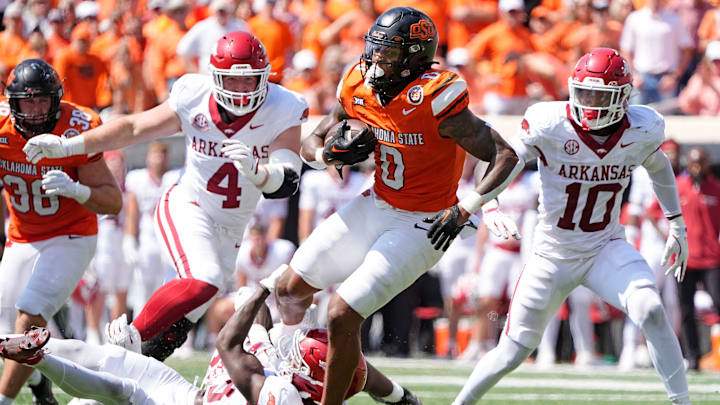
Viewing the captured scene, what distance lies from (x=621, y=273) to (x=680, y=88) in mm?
5387

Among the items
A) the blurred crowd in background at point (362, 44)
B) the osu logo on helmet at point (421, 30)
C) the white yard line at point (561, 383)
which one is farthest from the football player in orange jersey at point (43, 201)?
the blurred crowd in background at point (362, 44)

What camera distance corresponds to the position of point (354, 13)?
10.9 metres

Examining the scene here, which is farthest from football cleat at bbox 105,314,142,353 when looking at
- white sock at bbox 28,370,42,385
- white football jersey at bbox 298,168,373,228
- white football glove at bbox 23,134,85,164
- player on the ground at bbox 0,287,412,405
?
white football jersey at bbox 298,168,373,228

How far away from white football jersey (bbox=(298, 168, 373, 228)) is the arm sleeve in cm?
420

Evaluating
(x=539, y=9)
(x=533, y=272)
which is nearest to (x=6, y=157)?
(x=533, y=272)

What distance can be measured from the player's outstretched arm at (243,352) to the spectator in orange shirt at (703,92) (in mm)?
5724

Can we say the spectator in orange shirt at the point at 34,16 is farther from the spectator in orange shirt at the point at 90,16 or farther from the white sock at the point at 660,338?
the white sock at the point at 660,338

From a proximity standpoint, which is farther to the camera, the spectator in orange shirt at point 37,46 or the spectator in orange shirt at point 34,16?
the spectator in orange shirt at point 34,16

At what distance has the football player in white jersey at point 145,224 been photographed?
389 inches

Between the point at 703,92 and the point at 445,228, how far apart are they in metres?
5.73

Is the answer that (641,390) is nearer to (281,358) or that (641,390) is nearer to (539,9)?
(281,358)

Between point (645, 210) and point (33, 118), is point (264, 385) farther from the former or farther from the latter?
point (645, 210)

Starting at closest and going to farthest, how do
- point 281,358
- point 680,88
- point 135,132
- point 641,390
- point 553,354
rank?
point 281,358, point 135,132, point 641,390, point 553,354, point 680,88

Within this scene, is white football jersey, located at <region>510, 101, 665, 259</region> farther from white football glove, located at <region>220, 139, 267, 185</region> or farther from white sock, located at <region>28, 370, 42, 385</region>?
white sock, located at <region>28, 370, 42, 385</region>
